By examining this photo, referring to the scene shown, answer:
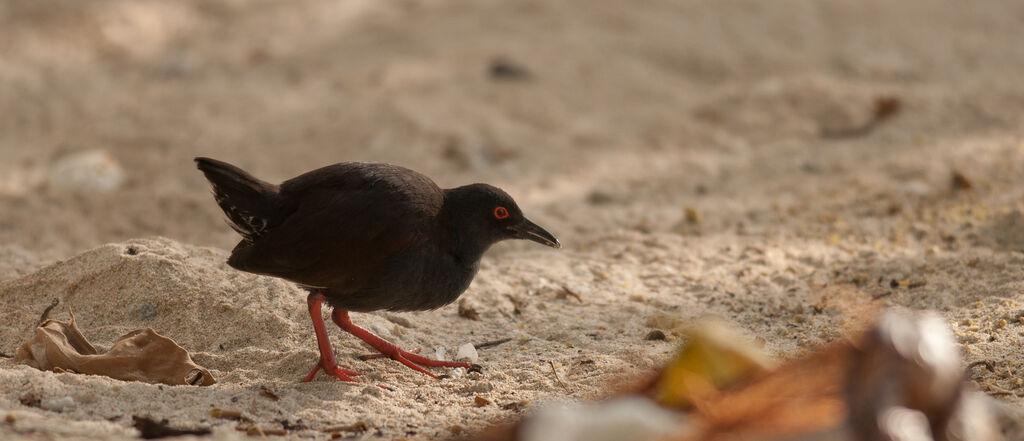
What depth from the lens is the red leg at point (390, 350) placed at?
4.62 metres

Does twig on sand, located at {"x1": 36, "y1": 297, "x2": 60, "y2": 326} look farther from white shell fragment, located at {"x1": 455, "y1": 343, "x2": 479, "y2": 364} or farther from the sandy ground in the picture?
white shell fragment, located at {"x1": 455, "y1": 343, "x2": 479, "y2": 364}

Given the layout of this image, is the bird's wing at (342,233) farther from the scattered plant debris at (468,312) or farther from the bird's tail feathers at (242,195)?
the scattered plant debris at (468,312)

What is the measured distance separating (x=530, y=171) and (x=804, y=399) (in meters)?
5.60

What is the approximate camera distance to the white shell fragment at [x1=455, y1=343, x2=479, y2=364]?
4.69 metres

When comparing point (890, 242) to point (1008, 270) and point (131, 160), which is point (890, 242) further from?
point (131, 160)

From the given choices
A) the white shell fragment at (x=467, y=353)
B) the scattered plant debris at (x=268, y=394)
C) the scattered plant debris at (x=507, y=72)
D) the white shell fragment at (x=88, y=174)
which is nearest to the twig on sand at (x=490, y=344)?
the white shell fragment at (x=467, y=353)

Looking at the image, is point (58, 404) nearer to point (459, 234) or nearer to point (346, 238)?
point (346, 238)

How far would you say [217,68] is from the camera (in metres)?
10.0

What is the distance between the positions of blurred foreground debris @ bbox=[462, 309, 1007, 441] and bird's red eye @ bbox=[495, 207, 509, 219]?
1.77 m

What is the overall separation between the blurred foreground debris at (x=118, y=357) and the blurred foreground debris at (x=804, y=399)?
5.48ft

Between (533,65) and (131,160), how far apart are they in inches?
160

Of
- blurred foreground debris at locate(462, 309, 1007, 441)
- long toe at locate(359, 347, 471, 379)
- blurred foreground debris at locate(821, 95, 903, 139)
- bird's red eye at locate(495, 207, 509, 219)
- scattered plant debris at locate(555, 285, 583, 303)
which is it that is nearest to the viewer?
blurred foreground debris at locate(462, 309, 1007, 441)

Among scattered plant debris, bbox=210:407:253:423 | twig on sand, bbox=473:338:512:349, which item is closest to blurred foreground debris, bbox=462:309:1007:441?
scattered plant debris, bbox=210:407:253:423

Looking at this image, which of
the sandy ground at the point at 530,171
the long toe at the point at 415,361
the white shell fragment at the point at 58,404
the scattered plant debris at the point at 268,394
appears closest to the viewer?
the white shell fragment at the point at 58,404
